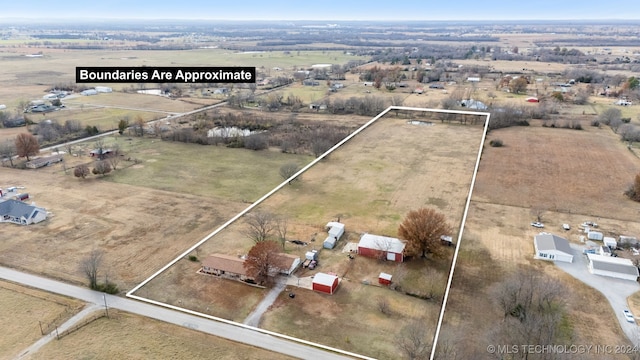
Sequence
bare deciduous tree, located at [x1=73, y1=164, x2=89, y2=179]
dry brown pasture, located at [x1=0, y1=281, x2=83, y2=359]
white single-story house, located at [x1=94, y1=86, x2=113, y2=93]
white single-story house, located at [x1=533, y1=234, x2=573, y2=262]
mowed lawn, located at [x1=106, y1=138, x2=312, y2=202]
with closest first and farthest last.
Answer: dry brown pasture, located at [x1=0, y1=281, x2=83, y2=359] < white single-story house, located at [x1=533, y1=234, x2=573, y2=262] < mowed lawn, located at [x1=106, y1=138, x2=312, y2=202] < bare deciduous tree, located at [x1=73, y1=164, x2=89, y2=179] < white single-story house, located at [x1=94, y1=86, x2=113, y2=93]

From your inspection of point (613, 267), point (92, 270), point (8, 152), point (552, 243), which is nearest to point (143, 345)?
point (92, 270)

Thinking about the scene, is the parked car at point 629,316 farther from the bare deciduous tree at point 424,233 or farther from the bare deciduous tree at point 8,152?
the bare deciduous tree at point 8,152

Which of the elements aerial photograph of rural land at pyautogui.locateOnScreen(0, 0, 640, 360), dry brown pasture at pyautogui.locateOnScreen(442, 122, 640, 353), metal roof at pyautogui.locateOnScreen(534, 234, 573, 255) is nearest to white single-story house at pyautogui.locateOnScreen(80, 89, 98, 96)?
aerial photograph of rural land at pyautogui.locateOnScreen(0, 0, 640, 360)

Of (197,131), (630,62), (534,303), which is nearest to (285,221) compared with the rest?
(534,303)

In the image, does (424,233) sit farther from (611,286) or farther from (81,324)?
(81,324)

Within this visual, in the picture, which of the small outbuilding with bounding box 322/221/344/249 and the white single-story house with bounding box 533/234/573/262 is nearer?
the white single-story house with bounding box 533/234/573/262

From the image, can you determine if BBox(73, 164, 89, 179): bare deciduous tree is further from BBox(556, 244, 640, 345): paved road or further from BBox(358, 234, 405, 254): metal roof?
BBox(556, 244, 640, 345): paved road

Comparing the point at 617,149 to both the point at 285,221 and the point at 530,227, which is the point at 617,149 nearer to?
the point at 530,227
